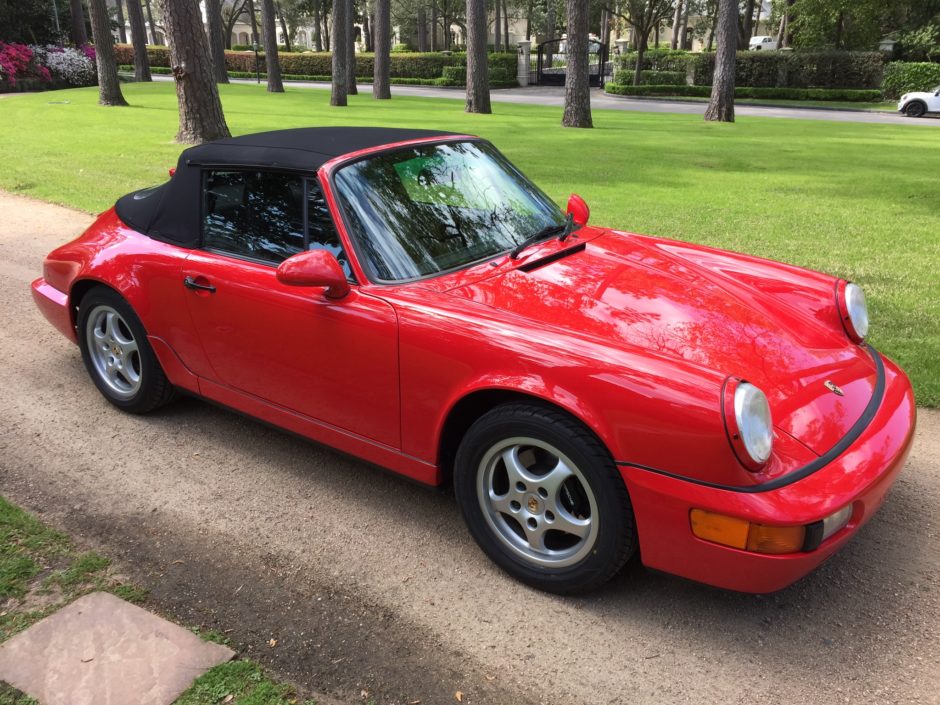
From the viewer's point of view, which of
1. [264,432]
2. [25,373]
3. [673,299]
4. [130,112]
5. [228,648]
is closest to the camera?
[228,648]

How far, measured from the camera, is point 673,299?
9.75 ft

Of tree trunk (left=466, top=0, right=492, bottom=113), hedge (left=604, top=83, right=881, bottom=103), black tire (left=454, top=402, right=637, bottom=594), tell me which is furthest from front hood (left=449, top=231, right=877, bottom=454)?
hedge (left=604, top=83, right=881, bottom=103)

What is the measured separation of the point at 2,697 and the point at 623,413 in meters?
2.06

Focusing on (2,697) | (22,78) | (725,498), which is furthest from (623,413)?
(22,78)

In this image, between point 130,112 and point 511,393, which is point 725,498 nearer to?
point 511,393

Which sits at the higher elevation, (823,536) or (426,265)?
(426,265)

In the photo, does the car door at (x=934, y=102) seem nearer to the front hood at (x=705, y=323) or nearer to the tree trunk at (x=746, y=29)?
the tree trunk at (x=746, y=29)

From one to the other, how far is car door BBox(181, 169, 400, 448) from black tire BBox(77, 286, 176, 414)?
515 mm

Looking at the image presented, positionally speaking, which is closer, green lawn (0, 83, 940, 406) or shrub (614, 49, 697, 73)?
green lawn (0, 83, 940, 406)

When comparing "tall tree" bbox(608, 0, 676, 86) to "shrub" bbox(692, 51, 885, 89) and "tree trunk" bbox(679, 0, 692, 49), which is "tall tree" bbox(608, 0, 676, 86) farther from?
"tree trunk" bbox(679, 0, 692, 49)

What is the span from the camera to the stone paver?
2273 mm

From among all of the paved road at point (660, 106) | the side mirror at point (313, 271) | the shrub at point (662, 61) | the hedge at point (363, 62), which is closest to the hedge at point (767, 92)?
the paved road at point (660, 106)

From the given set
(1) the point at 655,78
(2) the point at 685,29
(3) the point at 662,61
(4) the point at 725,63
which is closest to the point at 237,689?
(4) the point at 725,63

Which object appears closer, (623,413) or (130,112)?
(623,413)
